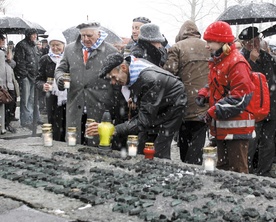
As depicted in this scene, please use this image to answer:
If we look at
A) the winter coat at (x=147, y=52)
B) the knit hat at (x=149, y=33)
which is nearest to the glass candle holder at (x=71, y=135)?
the winter coat at (x=147, y=52)

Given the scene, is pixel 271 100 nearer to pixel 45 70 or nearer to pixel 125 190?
pixel 45 70

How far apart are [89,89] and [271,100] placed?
2308mm

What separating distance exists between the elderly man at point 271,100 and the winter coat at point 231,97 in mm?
1465

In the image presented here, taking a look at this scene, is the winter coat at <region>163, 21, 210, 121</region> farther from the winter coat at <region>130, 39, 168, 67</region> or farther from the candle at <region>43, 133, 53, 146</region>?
the candle at <region>43, 133, 53, 146</region>

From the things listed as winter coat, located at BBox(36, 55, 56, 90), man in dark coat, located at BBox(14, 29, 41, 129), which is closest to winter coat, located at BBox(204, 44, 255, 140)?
winter coat, located at BBox(36, 55, 56, 90)

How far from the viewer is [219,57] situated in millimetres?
5008

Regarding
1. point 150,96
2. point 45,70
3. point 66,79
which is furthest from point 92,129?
point 45,70

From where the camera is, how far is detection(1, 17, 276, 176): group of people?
500 centimetres

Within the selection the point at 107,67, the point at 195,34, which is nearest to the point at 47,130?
the point at 107,67

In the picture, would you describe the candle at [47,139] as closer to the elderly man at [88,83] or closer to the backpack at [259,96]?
the elderly man at [88,83]

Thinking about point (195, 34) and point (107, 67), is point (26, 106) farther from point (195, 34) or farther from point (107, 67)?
point (107, 67)

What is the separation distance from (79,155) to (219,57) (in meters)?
1.59

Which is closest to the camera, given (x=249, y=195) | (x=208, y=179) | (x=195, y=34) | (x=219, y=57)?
(x=249, y=195)

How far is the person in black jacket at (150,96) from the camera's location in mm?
5199
